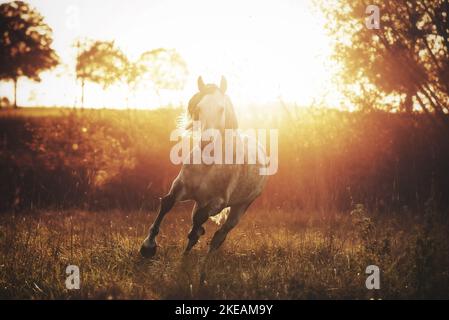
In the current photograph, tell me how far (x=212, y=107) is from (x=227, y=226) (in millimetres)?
1919

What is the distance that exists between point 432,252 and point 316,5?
11349 mm

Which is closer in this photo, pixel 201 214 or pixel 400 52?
pixel 201 214

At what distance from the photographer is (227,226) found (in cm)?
610

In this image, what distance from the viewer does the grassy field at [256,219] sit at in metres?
4.79

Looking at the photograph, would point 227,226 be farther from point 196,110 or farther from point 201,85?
point 201,85

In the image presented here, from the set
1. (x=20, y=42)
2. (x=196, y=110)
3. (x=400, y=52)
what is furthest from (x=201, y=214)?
(x=20, y=42)

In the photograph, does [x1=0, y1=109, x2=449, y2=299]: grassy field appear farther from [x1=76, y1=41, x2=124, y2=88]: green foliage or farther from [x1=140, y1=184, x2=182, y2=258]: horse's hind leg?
[x1=76, y1=41, x2=124, y2=88]: green foliage

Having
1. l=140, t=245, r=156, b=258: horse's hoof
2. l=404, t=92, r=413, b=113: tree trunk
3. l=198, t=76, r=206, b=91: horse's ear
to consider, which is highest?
l=404, t=92, r=413, b=113: tree trunk

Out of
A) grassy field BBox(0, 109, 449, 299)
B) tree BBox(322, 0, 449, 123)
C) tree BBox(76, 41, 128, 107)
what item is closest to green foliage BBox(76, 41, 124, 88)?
tree BBox(76, 41, 128, 107)

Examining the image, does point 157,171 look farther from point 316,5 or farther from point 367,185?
point 316,5

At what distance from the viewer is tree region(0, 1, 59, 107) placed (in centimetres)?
3494

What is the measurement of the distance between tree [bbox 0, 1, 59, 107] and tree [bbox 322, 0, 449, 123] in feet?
88.1
